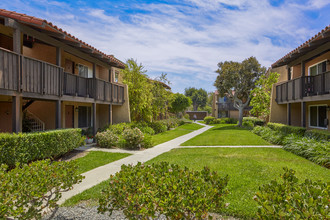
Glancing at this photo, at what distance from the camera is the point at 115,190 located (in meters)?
3.05

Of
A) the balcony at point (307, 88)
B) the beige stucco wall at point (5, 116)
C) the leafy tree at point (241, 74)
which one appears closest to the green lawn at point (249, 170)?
the balcony at point (307, 88)

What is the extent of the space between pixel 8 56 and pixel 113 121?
10338mm

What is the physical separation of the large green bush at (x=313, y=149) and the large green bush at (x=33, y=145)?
31.1ft

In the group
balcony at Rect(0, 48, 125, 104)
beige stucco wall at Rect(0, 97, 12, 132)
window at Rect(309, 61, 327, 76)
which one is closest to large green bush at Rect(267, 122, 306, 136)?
window at Rect(309, 61, 327, 76)

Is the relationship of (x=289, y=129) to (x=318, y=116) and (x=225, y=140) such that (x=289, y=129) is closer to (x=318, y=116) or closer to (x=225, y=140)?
(x=318, y=116)

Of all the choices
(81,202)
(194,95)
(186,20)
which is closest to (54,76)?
(81,202)

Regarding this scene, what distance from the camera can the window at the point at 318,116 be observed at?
14.0 metres

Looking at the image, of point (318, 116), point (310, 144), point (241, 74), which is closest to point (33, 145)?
point (310, 144)

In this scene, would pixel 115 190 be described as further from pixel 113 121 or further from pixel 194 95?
pixel 194 95

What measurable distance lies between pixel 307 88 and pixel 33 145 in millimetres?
14552

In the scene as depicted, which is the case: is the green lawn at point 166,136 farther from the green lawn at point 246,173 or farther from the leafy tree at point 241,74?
the leafy tree at point 241,74

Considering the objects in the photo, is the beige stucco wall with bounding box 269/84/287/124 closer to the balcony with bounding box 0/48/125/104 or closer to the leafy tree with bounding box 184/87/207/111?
the balcony with bounding box 0/48/125/104

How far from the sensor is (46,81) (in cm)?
884

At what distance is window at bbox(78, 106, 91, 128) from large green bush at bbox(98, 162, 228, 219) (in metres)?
14.0
